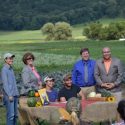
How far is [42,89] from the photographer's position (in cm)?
1045

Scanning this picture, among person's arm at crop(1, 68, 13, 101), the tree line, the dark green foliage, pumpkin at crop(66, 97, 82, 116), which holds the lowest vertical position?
pumpkin at crop(66, 97, 82, 116)

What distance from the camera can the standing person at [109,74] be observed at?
1110cm

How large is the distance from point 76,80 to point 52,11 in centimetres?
15993

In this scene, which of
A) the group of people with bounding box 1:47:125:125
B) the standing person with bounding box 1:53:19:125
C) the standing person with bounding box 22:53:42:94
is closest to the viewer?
the group of people with bounding box 1:47:125:125

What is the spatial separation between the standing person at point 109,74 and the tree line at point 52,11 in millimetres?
140200

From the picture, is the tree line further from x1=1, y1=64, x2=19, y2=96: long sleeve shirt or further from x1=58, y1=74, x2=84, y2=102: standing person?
x1=58, y1=74, x2=84, y2=102: standing person

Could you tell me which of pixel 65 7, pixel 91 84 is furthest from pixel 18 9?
pixel 91 84

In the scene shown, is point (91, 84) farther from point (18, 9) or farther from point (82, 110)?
point (18, 9)

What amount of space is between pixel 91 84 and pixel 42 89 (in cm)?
143

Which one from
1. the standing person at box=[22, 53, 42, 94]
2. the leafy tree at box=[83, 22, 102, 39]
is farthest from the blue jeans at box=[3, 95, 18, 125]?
the leafy tree at box=[83, 22, 102, 39]

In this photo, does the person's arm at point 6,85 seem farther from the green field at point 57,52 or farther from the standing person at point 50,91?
the green field at point 57,52

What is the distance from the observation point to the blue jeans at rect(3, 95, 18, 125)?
1086 cm

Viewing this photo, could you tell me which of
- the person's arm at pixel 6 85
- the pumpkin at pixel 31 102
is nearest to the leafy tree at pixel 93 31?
the person's arm at pixel 6 85

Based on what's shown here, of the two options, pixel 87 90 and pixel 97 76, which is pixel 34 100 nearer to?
pixel 87 90
